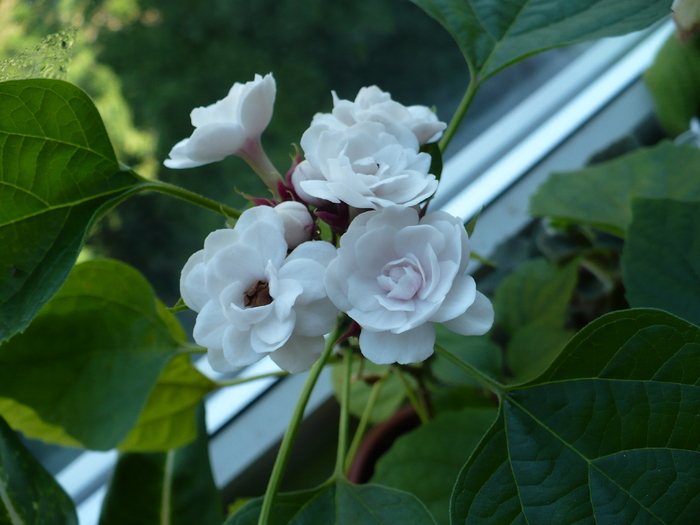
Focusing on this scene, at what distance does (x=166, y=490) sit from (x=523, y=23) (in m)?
0.57

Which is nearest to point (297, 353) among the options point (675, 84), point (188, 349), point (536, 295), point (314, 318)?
point (314, 318)

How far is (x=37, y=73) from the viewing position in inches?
16.5

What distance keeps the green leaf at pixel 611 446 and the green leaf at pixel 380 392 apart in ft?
1.15

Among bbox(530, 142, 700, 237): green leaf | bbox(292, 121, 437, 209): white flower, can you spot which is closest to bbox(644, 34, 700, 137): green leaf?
bbox(530, 142, 700, 237): green leaf

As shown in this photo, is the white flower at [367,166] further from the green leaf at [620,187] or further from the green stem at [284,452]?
the green leaf at [620,187]

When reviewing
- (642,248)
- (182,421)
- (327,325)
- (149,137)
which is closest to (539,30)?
(642,248)

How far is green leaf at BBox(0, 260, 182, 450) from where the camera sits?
510mm

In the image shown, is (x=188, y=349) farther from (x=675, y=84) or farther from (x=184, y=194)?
(x=675, y=84)

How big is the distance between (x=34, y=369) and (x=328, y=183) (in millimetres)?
A: 350

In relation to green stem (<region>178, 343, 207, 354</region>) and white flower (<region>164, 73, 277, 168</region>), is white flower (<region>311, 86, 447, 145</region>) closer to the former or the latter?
white flower (<region>164, 73, 277, 168</region>)

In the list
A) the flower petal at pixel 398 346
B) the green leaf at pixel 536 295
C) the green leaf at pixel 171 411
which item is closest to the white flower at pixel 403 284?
the flower petal at pixel 398 346

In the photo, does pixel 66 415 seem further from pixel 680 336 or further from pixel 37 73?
pixel 680 336

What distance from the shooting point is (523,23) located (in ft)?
1.63

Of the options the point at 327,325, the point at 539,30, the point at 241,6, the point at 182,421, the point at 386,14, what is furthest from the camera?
the point at 386,14
